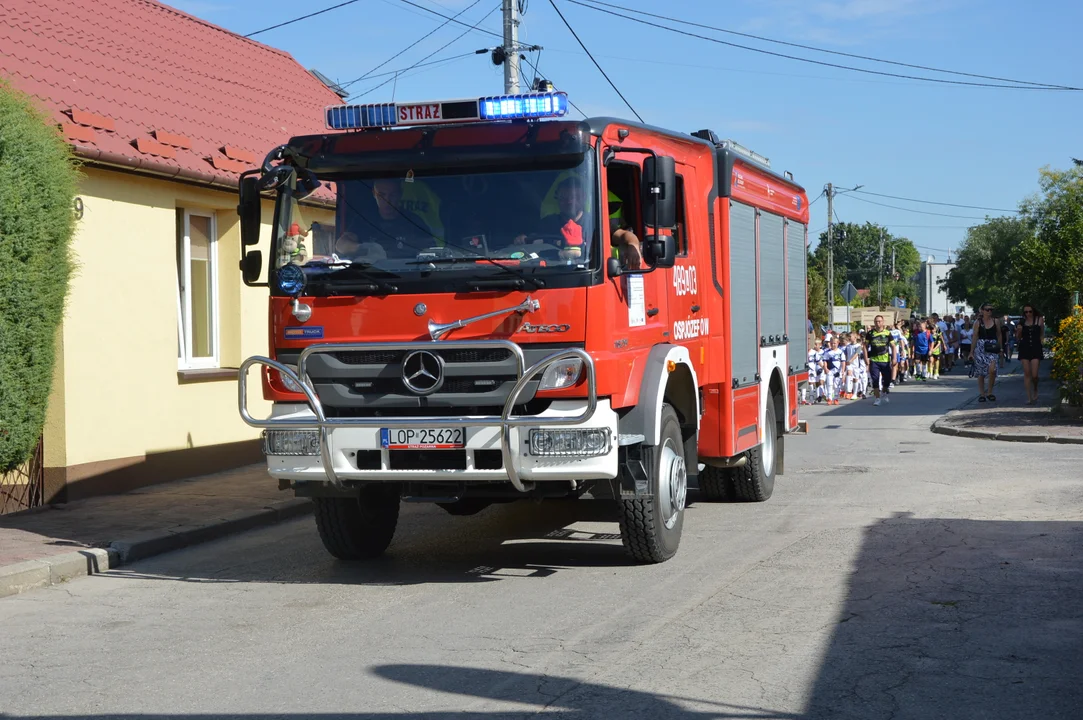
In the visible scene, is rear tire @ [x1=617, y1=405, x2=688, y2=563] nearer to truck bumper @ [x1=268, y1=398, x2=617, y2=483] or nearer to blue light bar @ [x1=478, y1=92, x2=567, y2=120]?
truck bumper @ [x1=268, y1=398, x2=617, y2=483]

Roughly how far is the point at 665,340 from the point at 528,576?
1816 millimetres

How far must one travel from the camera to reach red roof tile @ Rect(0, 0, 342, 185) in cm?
1209

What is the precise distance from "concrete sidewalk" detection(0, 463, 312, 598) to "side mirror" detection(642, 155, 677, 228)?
4.51m

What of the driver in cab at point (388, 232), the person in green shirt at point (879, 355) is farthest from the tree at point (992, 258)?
the driver in cab at point (388, 232)

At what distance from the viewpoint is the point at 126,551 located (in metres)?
9.05

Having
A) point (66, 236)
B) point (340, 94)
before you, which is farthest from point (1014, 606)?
point (340, 94)

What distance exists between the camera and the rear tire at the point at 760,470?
11070 millimetres

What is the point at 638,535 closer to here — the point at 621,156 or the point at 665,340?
the point at 665,340

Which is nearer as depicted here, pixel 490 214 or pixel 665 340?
pixel 490 214

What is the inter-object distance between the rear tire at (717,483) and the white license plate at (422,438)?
4.36 metres

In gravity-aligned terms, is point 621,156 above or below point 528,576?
above

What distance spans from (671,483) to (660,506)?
245 millimetres

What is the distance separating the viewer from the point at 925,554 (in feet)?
27.7

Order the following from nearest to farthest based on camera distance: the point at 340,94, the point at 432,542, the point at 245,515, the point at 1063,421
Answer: the point at 432,542, the point at 245,515, the point at 1063,421, the point at 340,94
